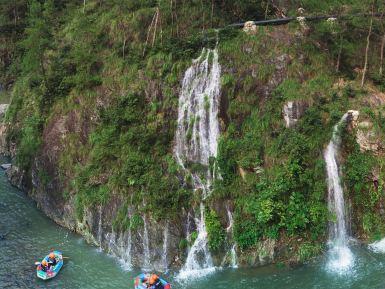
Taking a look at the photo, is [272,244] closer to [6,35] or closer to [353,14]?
[353,14]

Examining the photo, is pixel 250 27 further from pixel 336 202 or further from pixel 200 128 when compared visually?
pixel 336 202

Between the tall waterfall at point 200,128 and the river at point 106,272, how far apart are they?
1330 millimetres

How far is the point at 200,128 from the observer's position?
23109mm

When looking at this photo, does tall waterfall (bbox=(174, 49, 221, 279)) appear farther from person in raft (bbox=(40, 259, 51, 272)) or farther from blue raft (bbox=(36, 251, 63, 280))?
person in raft (bbox=(40, 259, 51, 272))

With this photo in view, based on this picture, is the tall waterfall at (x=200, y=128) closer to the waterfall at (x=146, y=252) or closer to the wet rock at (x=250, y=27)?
the waterfall at (x=146, y=252)

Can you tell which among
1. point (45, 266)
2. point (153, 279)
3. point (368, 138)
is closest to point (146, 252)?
point (153, 279)

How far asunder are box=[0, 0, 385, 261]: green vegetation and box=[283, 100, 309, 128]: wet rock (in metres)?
0.20

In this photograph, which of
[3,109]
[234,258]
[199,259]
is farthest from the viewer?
[3,109]

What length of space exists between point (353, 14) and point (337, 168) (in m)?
9.67

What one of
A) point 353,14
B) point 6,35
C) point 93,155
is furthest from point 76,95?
point 6,35

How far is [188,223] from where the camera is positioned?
21406 mm

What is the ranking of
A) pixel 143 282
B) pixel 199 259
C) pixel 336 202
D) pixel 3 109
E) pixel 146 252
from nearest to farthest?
pixel 143 282 → pixel 199 259 → pixel 146 252 → pixel 336 202 → pixel 3 109

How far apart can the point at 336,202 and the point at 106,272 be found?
12.2 m

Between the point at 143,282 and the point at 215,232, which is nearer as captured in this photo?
the point at 143,282
